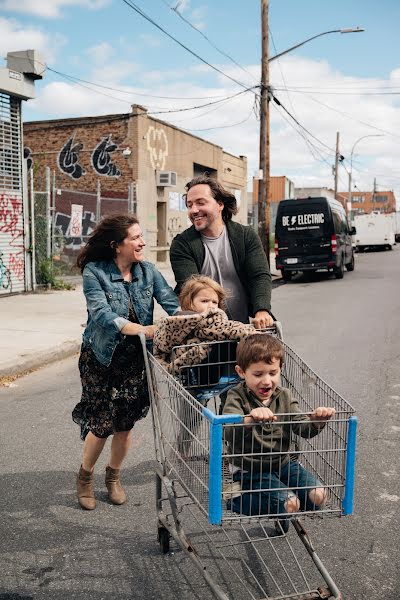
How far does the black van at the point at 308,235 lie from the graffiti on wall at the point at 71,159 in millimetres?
8692

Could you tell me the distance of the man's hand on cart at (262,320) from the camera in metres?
3.57

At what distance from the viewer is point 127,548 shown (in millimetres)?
3422

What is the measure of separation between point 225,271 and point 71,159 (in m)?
22.2

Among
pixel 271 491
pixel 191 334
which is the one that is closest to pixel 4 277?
pixel 191 334

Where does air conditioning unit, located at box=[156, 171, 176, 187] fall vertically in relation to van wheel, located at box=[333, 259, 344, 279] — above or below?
above

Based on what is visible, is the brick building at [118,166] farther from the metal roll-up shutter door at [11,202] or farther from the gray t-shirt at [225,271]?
the gray t-shirt at [225,271]

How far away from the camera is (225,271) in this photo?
12.9 ft

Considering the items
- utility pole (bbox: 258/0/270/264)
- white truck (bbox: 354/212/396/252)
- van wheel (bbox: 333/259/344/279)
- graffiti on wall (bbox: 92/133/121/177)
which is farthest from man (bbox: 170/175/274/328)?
white truck (bbox: 354/212/396/252)

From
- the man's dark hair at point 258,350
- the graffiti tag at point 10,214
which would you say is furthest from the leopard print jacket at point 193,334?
the graffiti tag at point 10,214

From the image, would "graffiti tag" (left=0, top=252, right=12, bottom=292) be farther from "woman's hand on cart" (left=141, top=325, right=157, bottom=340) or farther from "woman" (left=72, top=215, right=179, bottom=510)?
"woman's hand on cart" (left=141, top=325, right=157, bottom=340)

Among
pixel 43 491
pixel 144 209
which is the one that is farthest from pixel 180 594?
pixel 144 209

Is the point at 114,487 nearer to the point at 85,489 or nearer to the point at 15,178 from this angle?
the point at 85,489

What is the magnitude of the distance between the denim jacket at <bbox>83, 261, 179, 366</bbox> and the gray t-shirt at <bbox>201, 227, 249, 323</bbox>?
0.29 meters

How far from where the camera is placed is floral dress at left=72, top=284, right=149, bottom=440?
150 inches
